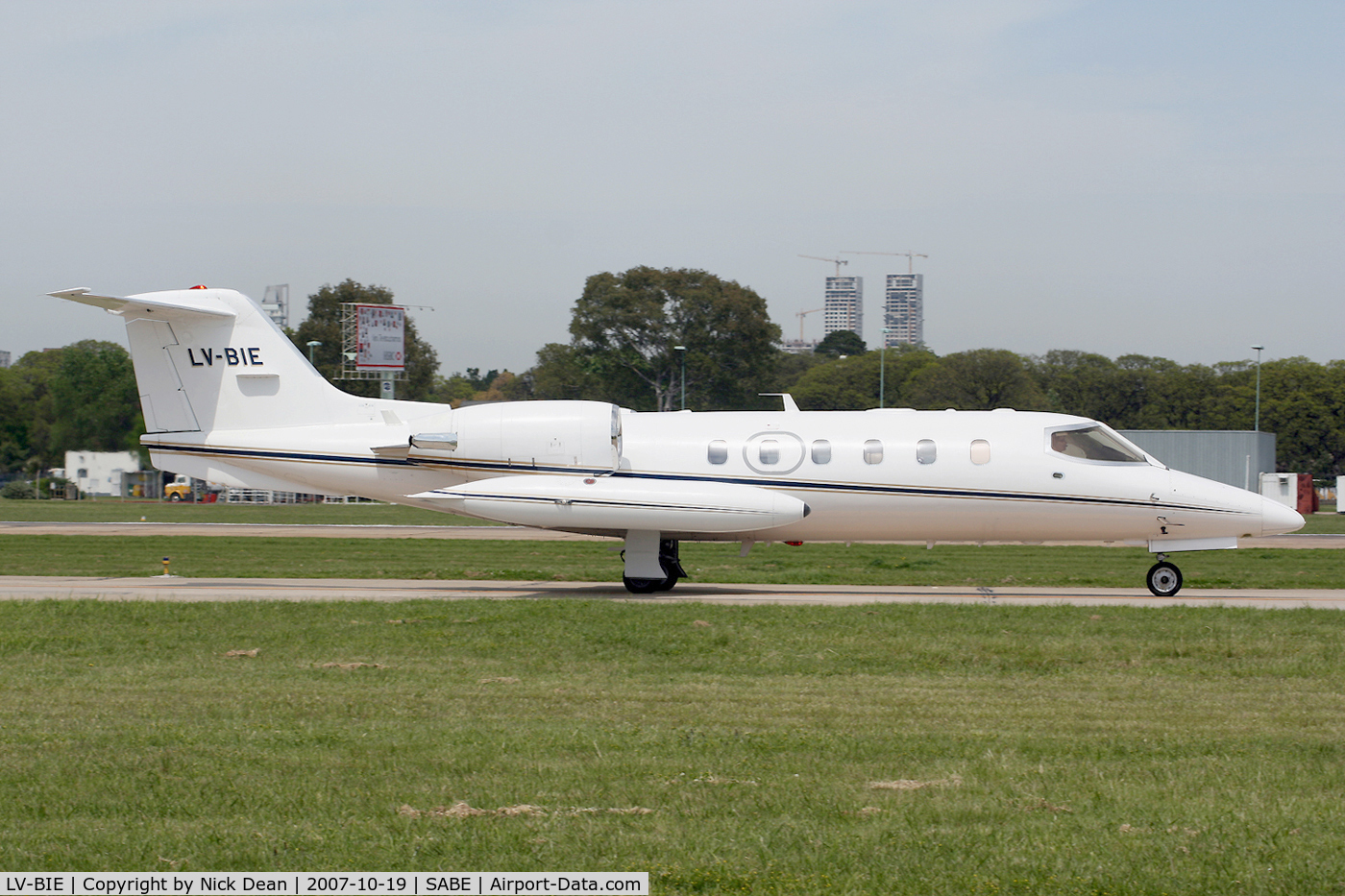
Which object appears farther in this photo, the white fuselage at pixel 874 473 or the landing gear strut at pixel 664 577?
the landing gear strut at pixel 664 577

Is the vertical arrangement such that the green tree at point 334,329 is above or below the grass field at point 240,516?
above

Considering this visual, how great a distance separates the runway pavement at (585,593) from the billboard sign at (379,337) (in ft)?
195

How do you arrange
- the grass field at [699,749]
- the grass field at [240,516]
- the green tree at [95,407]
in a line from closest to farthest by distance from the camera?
the grass field at [699,749] < the grass field at [240,516] < the green tree at [95,407]

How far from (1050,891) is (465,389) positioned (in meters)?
147

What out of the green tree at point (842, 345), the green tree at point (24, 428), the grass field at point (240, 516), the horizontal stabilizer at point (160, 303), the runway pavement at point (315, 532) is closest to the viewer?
the horizontal stabilizer at point (160, 303)

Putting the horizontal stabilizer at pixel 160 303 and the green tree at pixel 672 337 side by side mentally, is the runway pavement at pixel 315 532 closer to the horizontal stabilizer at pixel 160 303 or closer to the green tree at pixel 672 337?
the horizontal stabilizer at pixel 160 303

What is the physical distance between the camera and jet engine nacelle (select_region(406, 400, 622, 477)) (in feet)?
69.4

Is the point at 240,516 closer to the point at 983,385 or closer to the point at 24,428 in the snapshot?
the point at 983,385

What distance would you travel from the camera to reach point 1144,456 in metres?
21.2

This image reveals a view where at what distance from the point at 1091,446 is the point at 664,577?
25.1ft

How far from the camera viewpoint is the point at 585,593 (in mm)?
22281

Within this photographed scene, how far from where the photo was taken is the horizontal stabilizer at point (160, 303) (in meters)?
19.9

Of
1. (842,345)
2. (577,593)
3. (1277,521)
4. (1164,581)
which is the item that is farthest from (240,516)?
(842,345)

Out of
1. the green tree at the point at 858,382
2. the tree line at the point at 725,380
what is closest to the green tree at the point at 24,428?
the tree line at the point at 725,380
